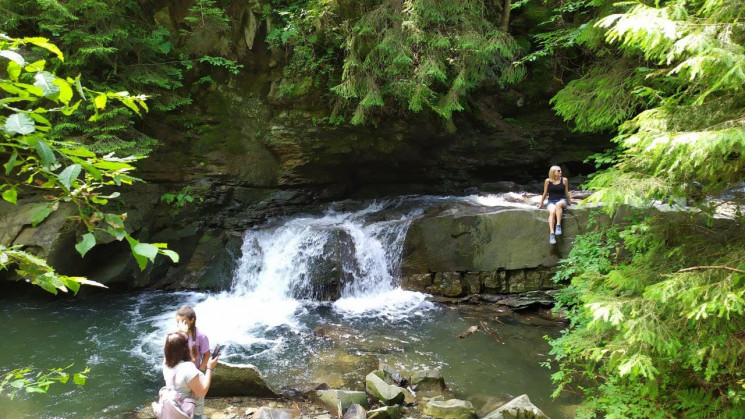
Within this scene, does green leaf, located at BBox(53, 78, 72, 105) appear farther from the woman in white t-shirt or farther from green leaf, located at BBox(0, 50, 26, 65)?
the woman in white t-shirt

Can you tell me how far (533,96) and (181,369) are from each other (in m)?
12.1

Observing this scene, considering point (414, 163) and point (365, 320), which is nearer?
point (365, 320)

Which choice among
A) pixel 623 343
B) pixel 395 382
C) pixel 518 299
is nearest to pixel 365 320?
pixel 395 382

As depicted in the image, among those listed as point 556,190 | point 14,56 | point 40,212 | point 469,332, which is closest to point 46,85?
point 14,56

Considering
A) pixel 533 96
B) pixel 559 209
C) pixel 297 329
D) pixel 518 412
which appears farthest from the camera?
pixel 533 96

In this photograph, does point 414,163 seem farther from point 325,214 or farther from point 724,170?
point 724,170

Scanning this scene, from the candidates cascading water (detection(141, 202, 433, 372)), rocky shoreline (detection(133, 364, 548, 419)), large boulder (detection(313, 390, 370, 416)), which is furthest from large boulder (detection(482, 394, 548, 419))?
cascading water (detection(141, 202, 433, 372))

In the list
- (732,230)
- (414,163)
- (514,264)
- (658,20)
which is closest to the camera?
(658,20)

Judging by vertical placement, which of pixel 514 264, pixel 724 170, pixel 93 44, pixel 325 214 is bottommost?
pixel 514 264

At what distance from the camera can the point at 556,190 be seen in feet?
27.5

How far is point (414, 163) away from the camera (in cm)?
1319

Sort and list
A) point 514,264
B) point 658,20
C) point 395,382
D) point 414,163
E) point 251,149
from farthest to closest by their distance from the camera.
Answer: point 414,163 → point 251,149 → point 514,264 → point 395,382 → point 658,20

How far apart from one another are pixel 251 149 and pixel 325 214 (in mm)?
2767

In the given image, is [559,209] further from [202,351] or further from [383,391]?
[202,351]
